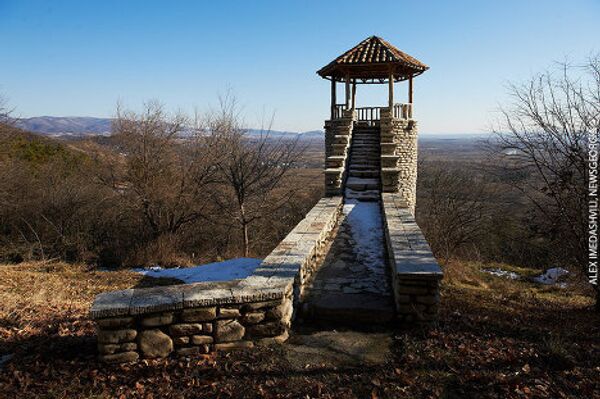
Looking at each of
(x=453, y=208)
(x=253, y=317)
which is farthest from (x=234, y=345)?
(x=453, y=208)

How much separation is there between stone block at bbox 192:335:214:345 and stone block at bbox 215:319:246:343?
6 cm

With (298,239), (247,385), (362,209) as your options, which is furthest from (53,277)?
(247,385)

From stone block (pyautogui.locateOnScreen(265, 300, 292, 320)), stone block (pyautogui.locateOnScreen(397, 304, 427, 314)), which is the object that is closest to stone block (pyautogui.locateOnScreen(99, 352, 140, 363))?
stone block (pyautogui.locateOnScreen(265, 300, 292, 320))

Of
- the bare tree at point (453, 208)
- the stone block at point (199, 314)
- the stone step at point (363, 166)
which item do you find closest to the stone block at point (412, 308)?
the stone block at point (199, 314)

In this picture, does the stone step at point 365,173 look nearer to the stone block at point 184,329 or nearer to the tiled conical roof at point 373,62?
the tiled conical roof at point 373,62

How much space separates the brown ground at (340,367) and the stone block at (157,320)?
1.07ft

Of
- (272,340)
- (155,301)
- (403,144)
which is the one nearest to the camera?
(155,301)

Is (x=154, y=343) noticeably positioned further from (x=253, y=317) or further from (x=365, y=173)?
(x=365, y=173)

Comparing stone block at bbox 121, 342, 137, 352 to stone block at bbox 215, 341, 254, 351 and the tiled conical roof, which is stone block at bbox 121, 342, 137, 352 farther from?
the tiled conical roof

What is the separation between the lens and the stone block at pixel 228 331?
3.68 m

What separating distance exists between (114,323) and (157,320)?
356 mm

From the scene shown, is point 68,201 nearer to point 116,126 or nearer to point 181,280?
point 116,126

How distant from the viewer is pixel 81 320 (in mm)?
4871

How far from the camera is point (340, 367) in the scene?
3434 millimetres
